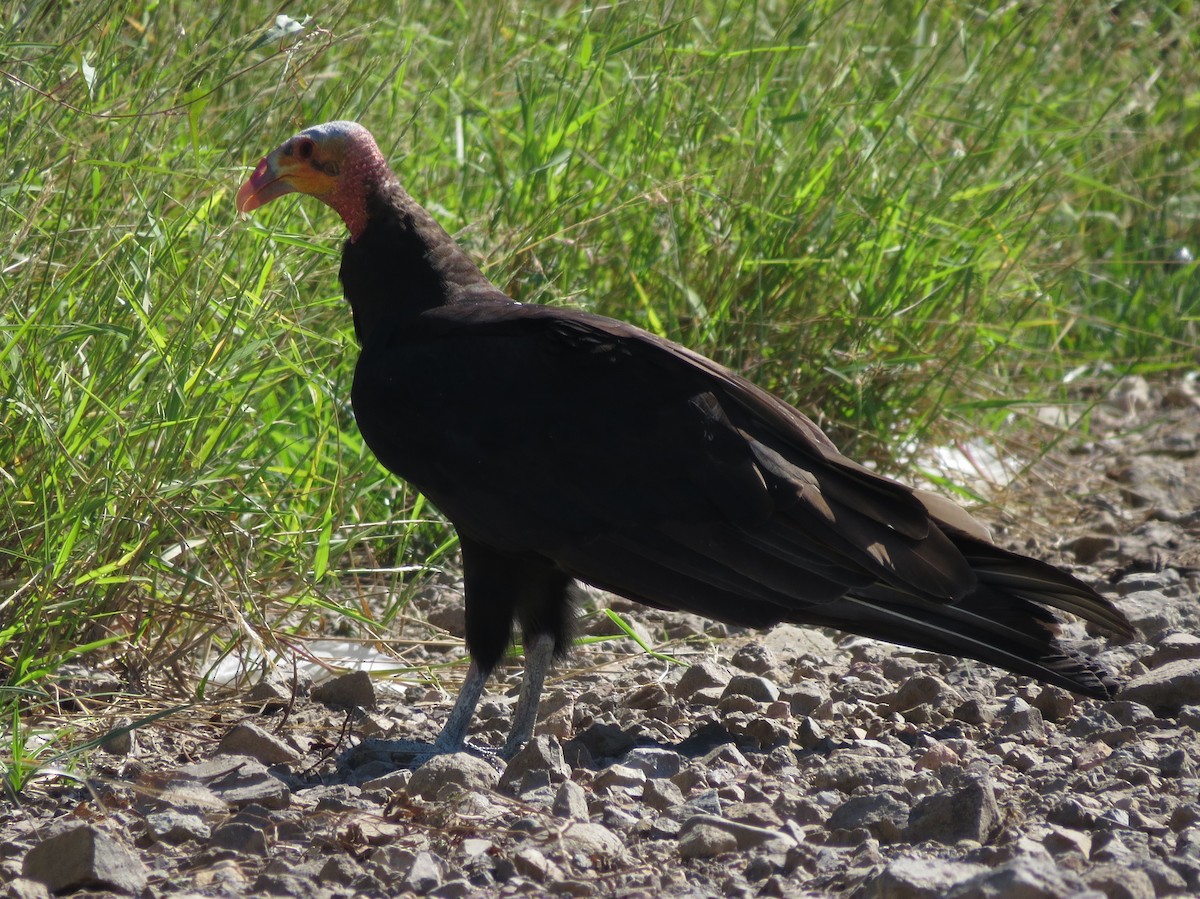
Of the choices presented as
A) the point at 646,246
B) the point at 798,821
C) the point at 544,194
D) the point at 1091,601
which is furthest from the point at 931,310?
the point at 798,821

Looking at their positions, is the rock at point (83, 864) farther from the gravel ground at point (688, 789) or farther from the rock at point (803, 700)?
the rock at point (803, 700)

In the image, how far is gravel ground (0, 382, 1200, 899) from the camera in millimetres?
2289

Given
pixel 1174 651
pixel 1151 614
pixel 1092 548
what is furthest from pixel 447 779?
pixel 1092 548

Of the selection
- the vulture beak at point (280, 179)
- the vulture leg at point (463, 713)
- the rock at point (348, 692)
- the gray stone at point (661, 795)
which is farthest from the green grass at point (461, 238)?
the gray stone at point (661, 795)

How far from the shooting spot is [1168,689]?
3.14 metres

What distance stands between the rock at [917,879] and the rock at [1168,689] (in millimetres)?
1115

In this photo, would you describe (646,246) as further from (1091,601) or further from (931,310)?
(1091,601)

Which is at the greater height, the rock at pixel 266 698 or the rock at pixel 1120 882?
the rock at pixel 1120 882

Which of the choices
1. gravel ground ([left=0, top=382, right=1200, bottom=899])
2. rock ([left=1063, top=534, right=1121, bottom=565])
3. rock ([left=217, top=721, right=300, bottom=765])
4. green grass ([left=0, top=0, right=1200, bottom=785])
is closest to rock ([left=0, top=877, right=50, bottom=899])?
gravel ground ([left=0, top=382, right=1200, bottom=899])

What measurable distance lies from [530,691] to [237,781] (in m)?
0.69

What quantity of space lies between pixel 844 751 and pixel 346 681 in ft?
3.77

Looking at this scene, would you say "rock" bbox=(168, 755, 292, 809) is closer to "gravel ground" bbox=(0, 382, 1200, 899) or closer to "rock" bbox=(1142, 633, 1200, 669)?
"gravel ground" bbox=(0, 382, 1200, 899)

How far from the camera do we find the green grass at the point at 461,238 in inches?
128

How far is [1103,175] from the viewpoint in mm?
6113
